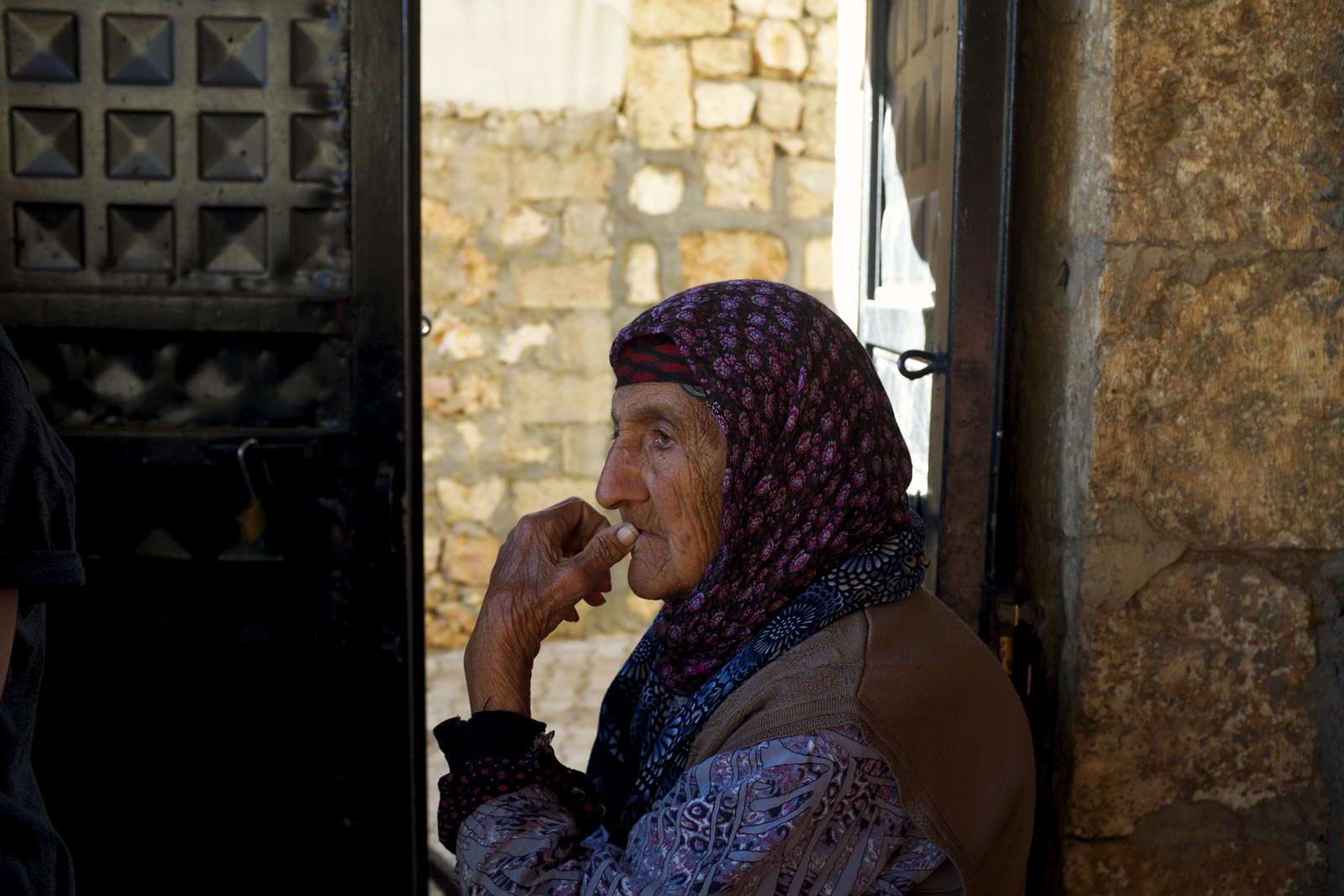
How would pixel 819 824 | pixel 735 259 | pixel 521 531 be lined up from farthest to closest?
pixel 735 259, pixel 521 531, pixel 819 824

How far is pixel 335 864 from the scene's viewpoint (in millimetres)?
2150

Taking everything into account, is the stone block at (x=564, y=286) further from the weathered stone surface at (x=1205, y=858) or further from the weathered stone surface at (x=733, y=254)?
the weathered stone surface at (x=1205, y=858)

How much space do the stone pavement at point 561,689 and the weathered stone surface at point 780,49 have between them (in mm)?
2855

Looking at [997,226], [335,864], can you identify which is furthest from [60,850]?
[997,226]

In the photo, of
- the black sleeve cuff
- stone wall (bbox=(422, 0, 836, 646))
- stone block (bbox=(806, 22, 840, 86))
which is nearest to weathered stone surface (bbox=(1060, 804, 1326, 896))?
the black sleeve cuff

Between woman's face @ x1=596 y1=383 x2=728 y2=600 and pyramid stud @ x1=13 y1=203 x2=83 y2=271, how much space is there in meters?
1.24

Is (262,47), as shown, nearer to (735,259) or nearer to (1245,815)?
(1245,815)

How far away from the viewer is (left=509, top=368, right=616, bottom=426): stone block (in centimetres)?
522

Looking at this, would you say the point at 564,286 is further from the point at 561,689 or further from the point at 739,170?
the point at 561,689

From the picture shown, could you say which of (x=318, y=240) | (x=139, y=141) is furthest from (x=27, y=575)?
(x=139, y=141)

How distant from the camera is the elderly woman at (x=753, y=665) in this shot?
1121mm

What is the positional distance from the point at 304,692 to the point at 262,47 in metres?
1.25

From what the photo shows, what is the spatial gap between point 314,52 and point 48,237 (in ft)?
2.03

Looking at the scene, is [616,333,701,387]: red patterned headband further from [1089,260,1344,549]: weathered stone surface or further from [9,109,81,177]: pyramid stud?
[9,109,81,177]: pyramid stud
